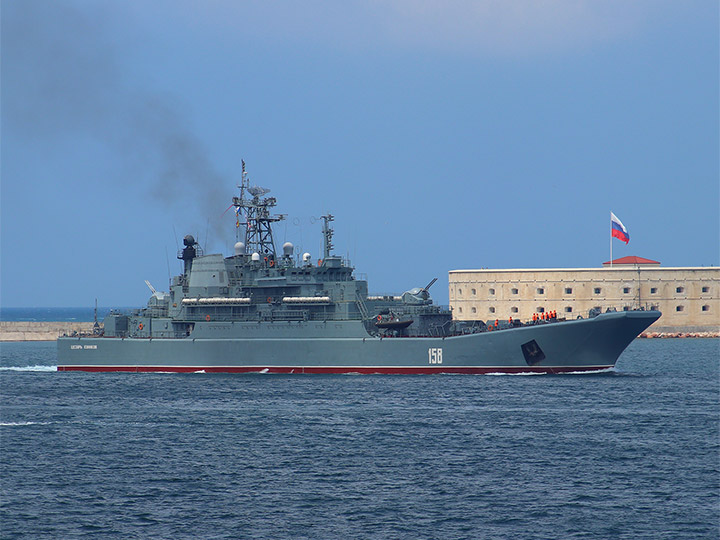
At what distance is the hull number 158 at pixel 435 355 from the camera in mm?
48656

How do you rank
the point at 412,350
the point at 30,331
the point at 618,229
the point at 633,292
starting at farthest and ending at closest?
the point at 30,331 → the point at 633,292 → the point at 618,229 → the point at 412,350

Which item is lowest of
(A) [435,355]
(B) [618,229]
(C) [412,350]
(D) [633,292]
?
(A) [435,355]

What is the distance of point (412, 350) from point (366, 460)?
20.8 m

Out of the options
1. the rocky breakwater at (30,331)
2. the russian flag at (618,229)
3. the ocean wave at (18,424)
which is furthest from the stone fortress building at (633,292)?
the ocean wave at (18,424)

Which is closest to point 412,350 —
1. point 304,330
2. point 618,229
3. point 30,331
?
point 304,330

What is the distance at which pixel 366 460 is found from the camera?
28.4 m

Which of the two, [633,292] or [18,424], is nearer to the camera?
[18,424]

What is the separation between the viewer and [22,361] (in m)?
72.9

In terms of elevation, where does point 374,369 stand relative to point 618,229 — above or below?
below

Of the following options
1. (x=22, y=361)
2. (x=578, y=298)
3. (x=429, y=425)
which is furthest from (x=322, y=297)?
(x=578, y=298)

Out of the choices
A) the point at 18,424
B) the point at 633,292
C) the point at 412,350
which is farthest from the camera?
the point at 633,292

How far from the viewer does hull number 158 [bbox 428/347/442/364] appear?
48.7m

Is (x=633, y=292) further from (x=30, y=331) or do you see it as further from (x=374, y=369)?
(x=30, y=331)

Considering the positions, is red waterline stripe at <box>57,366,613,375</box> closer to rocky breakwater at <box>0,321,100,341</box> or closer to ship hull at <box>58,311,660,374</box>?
ship hull at <box>58,311,660,374</box>
